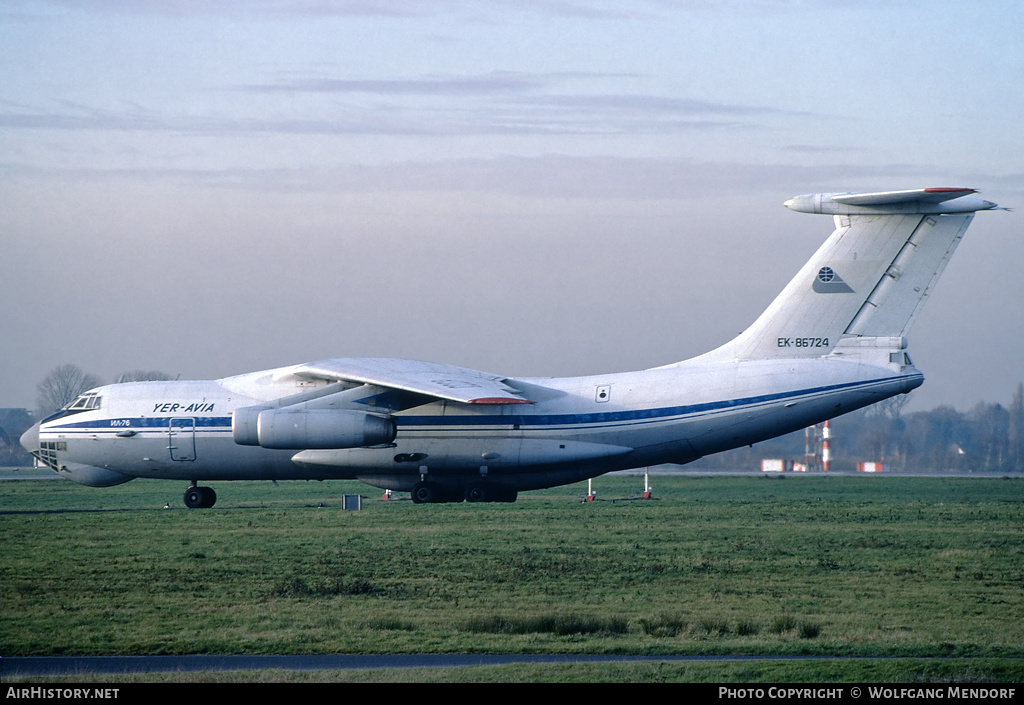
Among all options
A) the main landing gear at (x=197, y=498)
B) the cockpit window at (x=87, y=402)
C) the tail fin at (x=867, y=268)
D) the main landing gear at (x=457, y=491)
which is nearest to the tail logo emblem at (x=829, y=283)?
the tail fin at (x=867, y=268)

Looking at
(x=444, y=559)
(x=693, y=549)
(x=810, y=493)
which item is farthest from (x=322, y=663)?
(x=810, y=493)

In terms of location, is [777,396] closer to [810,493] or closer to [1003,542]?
[1003,542]

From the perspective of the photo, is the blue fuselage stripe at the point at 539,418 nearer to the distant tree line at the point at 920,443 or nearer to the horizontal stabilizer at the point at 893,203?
the horizontal stabilizer at the point at 893,203

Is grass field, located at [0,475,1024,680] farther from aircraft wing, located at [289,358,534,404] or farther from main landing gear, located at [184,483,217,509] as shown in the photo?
aircraft wing, located at [289,358,534,404]

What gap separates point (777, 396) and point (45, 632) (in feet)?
47.9

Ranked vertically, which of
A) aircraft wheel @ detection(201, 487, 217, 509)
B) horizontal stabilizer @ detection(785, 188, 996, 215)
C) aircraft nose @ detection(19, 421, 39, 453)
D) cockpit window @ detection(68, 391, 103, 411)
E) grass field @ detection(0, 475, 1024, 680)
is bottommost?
grass field @ detection(0, 475, 1024, 680)

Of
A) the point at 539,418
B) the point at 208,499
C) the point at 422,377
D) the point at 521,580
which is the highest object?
the point at 422,377

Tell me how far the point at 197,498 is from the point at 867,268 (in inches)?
637

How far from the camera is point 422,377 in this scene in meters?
23.0

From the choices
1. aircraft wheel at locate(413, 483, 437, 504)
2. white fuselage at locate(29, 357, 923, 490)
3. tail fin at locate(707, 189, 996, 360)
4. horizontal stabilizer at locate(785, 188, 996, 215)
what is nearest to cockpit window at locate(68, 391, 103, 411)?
white fuselage at locate(29, 357, 923, 490)

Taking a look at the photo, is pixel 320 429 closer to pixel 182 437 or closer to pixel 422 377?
pixel 422 377

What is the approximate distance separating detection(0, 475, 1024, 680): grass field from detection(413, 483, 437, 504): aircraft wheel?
0.49 metres

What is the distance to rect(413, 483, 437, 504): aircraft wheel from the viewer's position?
25.2 meters

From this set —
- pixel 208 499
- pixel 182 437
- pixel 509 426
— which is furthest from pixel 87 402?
pixel 509 426
